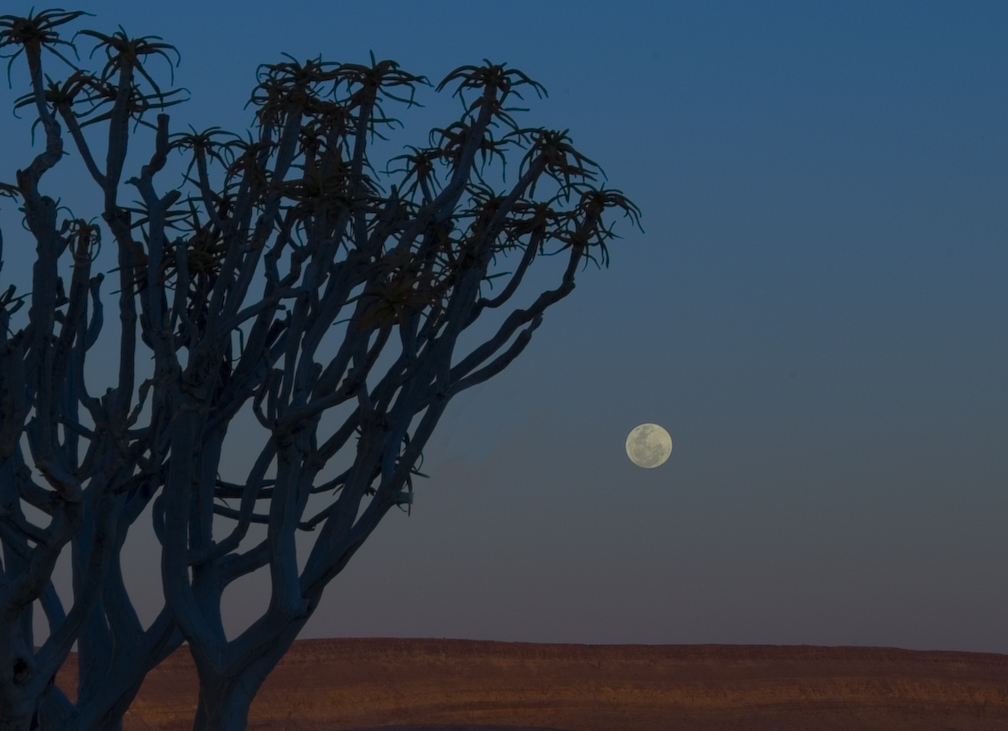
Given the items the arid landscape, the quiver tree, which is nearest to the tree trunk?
the quiver tree

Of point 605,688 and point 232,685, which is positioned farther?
point 605,688

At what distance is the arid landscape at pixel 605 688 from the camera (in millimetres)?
20688

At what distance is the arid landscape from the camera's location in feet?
67.9

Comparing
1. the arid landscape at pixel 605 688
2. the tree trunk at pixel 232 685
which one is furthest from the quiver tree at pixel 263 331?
the arid landscape at pixel 605 688

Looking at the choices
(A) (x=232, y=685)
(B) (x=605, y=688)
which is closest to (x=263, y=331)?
(A) (x=232, y=685)

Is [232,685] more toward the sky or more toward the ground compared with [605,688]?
more toward the sky

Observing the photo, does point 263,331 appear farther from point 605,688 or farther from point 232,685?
point 605,688

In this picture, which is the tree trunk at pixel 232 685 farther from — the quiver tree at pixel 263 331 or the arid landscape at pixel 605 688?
the arid landscape at pixel 605 688

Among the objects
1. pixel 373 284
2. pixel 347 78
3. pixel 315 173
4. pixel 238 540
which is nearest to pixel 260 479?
pixel 238 540

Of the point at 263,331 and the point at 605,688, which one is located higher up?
the point at 263,331

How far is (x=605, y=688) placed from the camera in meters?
22.4

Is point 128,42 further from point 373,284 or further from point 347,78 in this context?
point 373,284

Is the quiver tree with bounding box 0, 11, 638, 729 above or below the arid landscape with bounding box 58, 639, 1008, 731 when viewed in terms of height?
above

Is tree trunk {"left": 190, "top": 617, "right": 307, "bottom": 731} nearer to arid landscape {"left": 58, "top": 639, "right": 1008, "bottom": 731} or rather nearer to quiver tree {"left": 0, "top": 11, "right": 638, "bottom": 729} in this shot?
quiver tree {"left": 0, "top": 11, "right": 638, "bottom": 729}
